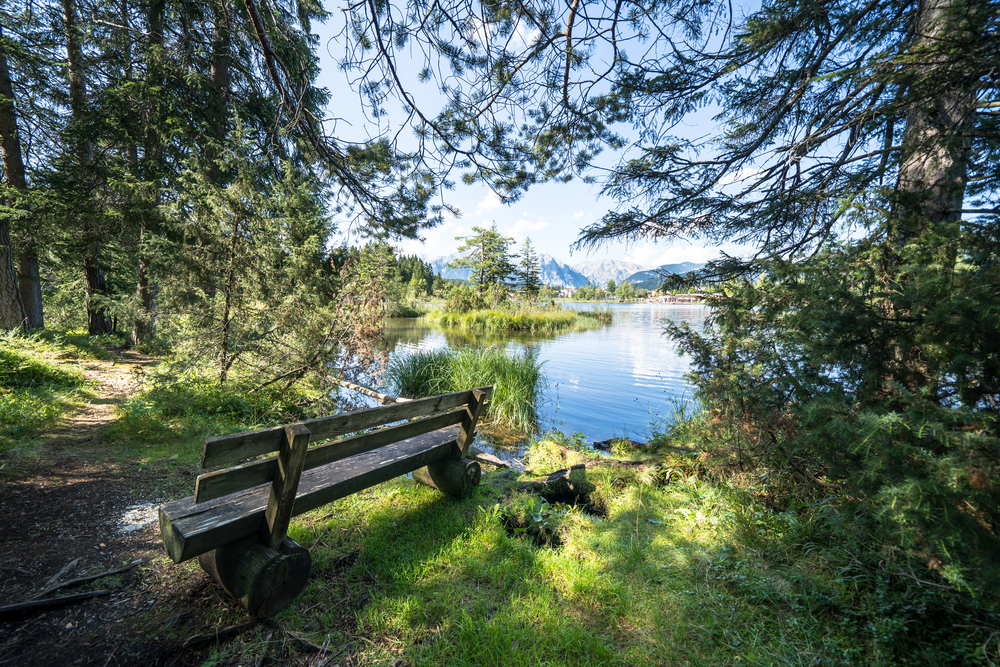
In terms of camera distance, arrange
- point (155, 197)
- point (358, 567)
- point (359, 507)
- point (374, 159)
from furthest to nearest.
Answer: point (155, 197), point (374, 159), point (359, 507), point (358, 567)

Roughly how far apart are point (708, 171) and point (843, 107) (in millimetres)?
1034

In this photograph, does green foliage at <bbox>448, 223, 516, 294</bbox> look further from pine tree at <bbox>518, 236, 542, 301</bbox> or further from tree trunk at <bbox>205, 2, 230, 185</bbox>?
tree trunk at <bbox>205, 2, 230, 185</bbox>

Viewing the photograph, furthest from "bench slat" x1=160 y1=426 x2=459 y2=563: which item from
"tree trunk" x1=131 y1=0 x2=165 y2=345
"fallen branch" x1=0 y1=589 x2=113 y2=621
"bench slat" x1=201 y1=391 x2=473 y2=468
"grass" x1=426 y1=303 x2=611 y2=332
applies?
"grass" x1=426 y1=303 x2=611 y2=332

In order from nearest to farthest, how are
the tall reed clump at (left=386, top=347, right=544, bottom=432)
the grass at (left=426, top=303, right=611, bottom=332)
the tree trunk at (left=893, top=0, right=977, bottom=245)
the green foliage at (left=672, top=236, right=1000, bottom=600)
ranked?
the green foliage at (left=672, top=236, right=1000, bottom=600) → the tree trunk at (left=893, top=0, right=977, bottom=245) → the tall reed clump at (left=386, top=347, right=544, bottom=432) → the grass at (left=426, top=303, right=611, bottom=332)

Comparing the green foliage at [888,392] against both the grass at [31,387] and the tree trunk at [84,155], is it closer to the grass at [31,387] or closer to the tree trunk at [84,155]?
the grass at [31,387]

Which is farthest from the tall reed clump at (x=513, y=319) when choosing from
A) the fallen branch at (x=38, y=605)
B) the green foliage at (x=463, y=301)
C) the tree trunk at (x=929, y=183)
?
the fallen branch at (x=38, y=605)

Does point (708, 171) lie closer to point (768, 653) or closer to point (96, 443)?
point (768, 653)

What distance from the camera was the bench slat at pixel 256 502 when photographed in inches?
72.6

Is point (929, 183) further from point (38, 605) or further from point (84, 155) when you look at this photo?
point (84, 155)

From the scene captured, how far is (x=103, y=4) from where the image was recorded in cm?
668

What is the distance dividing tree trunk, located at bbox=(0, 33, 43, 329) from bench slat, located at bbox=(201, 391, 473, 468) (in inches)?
347

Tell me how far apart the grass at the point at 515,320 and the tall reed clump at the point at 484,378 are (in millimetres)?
13299

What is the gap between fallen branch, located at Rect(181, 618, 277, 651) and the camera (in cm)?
189

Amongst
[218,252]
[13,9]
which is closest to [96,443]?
[218,252]
